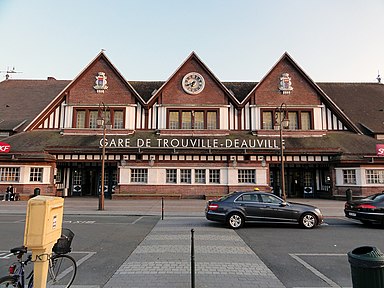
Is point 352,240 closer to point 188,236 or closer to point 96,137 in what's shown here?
point 188,236

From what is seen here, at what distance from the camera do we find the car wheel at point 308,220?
36.8 ft

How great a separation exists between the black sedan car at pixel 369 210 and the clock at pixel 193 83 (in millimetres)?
17885

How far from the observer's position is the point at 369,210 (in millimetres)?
11742

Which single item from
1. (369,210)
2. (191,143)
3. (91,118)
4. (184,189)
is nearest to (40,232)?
(369,210)

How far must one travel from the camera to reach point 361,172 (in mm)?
22609

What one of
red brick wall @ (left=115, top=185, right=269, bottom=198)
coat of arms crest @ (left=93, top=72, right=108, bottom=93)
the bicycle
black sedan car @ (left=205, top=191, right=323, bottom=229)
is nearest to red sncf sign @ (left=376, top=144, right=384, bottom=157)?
red brick wall @ (left=115, top=185, right=269, bottom=198)

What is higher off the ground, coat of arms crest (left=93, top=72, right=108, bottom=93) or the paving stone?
coat of arms crest (left=93, top=72, right=108, bottom=93)

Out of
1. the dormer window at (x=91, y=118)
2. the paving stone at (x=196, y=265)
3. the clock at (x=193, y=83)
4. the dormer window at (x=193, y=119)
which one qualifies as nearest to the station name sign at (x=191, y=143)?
the dormer window at (x=193, y=119)

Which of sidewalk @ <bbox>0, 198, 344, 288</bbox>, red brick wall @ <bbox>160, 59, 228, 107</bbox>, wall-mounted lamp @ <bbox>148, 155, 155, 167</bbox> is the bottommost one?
sidewalk @ <bbox>0, 198, 344, 288</bbox>

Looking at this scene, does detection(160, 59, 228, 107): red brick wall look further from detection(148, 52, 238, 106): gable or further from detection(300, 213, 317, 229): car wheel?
detection(300, 213, 317, 229): car wheel

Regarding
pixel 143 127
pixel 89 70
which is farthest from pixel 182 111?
pixel 89 70

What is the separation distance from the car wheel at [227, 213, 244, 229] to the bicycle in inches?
267

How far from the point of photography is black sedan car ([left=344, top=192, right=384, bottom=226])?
11586 millimetres

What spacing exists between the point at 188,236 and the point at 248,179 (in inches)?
624
